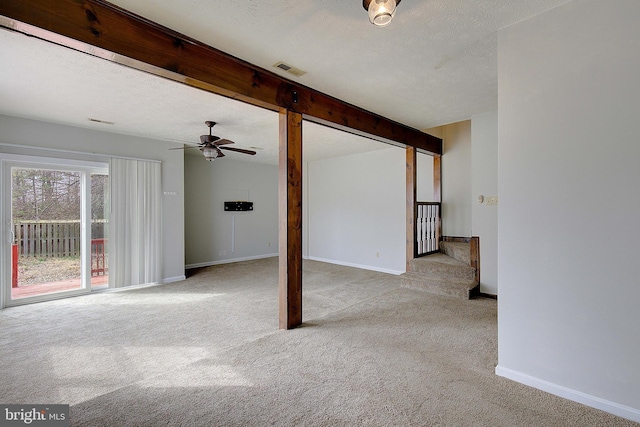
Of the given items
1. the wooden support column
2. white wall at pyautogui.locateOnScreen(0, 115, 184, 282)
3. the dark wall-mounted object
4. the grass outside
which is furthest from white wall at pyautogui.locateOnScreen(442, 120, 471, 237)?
the grass outside

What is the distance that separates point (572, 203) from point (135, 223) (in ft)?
19.4

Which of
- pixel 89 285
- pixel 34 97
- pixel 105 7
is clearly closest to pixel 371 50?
pixel 105 7

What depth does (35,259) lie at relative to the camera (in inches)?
176

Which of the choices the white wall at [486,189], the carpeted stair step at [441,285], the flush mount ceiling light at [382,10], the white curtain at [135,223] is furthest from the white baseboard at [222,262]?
the flush mount ceiling light at [382,10]

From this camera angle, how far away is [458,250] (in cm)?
498

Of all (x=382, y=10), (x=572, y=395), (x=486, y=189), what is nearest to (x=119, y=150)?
(x=382, y=10)

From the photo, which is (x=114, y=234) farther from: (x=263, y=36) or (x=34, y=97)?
(x=263, y=36)

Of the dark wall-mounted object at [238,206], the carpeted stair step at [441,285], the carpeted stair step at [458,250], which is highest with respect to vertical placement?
the dark wall-mounted object at [238,206]

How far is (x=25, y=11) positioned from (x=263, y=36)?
1403 millimetres

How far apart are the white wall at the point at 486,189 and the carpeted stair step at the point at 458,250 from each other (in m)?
0.49

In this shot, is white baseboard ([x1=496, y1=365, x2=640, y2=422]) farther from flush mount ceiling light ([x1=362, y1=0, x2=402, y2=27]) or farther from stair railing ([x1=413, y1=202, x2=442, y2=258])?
stair railing ([x1=413, y1=202, x2=442, y2=258])

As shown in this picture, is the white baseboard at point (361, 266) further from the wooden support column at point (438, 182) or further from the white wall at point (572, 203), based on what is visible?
the white wall at point (572, 203)

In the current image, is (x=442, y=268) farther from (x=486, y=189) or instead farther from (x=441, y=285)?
(x=486, y=189)

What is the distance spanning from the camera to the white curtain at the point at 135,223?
494 cm
